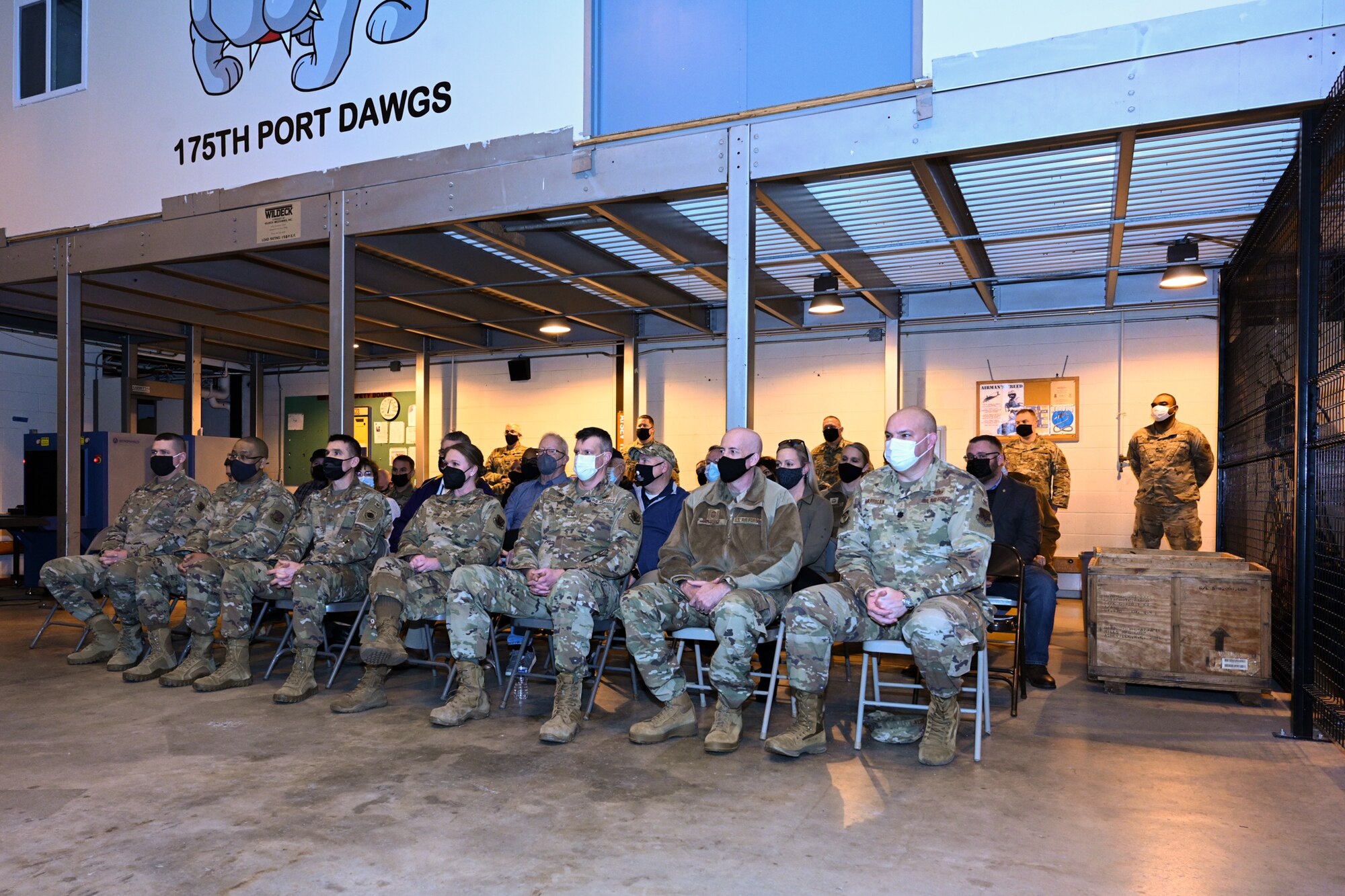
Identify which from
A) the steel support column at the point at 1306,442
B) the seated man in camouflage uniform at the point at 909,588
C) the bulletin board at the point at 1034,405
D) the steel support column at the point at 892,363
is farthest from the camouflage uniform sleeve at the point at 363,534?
the bulletin board at the point at 1034,405

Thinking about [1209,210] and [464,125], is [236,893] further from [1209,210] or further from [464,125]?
[1209,210]

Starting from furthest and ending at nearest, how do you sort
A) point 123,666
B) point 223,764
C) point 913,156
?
point 123,666, point 913,156, point 223,764

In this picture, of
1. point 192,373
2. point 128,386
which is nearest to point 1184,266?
point 192,373

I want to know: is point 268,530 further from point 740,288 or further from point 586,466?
point 740,288

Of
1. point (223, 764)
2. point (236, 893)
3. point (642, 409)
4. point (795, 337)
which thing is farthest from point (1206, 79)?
point (642, 409)

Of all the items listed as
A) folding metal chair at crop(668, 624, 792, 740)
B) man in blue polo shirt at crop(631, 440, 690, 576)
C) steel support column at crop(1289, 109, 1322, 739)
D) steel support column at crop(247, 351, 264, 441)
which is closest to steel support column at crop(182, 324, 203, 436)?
steel support column at crop(247, 351, 264, 441)

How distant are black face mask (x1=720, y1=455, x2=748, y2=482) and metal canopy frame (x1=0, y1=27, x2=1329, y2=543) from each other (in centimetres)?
64

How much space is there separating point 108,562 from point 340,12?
13.4ft

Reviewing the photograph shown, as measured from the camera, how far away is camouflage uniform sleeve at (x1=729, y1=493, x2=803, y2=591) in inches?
156

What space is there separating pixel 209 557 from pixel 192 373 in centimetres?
638

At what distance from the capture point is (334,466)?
5117 millimetres

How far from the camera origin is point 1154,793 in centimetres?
317

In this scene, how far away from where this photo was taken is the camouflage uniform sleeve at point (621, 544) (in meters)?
4.33

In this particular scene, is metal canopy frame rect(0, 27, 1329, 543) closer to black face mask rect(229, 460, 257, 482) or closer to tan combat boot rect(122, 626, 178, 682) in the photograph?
black face mask rect(229, 460, 257, 482)
